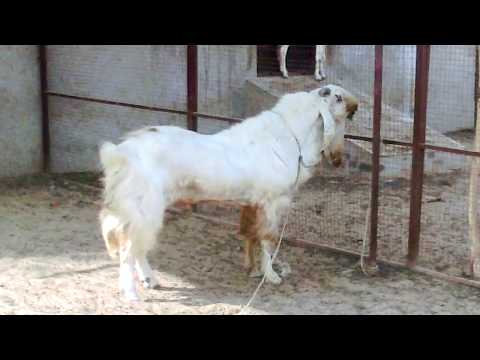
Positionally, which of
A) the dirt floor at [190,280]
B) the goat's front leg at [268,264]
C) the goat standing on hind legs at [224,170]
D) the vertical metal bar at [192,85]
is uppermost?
the vertical metal bar at [192,85]

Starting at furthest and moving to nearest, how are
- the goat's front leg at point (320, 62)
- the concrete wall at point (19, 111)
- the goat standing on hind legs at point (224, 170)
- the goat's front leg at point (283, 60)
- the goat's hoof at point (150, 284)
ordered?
the goat's front leg at point (283, 60) → the goat's front leg at point (320, 62) → the concrete wall at point (19, 111) → the goat's hoof at point (150, 284) → the goat standing on hind legs at point (224, 170)

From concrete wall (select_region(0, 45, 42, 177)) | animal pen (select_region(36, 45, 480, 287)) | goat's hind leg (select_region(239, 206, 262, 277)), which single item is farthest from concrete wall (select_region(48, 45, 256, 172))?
goat's hind leg (select_region(239, 206, 262, 277))

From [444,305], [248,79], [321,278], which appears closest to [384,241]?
[321,278]

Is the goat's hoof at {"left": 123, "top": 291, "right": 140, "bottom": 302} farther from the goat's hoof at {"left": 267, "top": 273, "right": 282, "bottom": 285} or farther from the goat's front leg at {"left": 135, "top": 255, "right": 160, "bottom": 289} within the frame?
the goat's hoof at {"left": 267, "top": 273, "right": 282, "bottom": 285}

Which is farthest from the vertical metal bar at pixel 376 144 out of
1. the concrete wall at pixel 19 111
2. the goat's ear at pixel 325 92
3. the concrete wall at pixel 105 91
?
the concrete wall at pixel 19 111

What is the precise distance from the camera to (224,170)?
208 inches

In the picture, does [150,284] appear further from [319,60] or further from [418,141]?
[319,60]

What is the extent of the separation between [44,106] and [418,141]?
5077mm

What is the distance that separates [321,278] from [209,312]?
1.17 m

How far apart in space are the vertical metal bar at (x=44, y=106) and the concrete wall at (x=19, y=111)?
0.16 ft

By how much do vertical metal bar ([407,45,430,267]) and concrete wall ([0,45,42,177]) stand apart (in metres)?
5.06

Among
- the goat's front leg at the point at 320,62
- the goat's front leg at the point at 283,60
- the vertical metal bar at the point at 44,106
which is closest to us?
the vertical metal bar at the point at 44,106

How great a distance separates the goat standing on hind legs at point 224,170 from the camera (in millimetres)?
5016

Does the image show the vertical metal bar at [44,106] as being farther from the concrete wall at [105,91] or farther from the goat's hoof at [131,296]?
the goat's hoof at [131,296]
